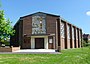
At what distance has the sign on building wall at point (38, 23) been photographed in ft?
159

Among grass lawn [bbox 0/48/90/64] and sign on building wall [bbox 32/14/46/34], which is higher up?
sign on building wall [bbox 32/14/46/34]

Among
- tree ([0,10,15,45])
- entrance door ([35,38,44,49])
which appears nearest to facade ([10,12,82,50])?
entrance door ([35,38,44,49])

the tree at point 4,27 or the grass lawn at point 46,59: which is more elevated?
the tree at point 4,27

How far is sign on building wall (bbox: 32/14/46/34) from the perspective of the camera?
48.3m

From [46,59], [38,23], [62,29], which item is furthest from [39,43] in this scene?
[46,59]

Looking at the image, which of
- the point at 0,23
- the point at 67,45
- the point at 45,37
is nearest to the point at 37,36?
the point at 45,37

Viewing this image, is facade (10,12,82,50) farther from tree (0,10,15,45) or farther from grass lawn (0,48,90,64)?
grass lawn (0,48,90,64)

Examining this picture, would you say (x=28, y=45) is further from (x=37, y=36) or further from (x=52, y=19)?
(x=52, y=19)

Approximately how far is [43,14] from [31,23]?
11.6 ft

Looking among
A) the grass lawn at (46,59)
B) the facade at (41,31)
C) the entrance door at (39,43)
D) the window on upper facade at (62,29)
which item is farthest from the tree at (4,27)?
the window on upper facade at (62,29)

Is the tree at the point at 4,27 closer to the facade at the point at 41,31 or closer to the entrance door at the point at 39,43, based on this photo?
the facade at the point at 41,31

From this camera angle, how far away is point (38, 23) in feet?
160

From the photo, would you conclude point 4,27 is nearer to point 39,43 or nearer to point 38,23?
point 38,23

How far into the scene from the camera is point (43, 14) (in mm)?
48469
